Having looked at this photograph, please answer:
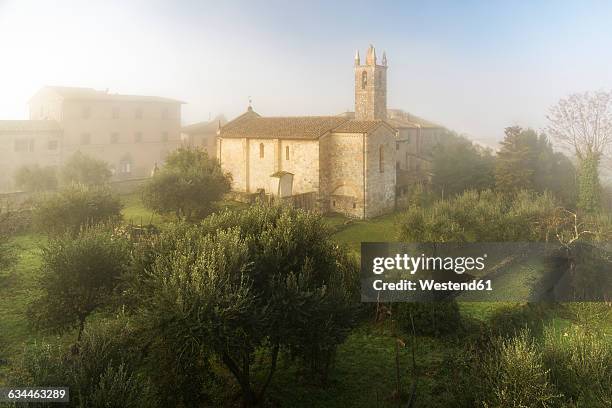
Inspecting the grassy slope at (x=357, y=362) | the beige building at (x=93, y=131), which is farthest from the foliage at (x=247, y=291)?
the beige building at (x=93, y=131)

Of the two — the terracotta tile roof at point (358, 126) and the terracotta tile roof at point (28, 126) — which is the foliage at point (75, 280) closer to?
the terracotta tile roof at point (358, 126)

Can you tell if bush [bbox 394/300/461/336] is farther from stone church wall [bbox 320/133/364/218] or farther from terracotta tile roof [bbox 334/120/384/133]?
terracotta tile roof [bbox 334/120/384/133]

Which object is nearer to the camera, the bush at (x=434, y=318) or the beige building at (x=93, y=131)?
the bush at (x=434, y=318)

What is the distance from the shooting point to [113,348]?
→ 10.5 m

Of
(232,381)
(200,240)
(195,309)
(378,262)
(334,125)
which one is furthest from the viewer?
(334,125)

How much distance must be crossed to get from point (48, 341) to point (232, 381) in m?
6.40

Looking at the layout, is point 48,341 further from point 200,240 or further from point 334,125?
point 334,125

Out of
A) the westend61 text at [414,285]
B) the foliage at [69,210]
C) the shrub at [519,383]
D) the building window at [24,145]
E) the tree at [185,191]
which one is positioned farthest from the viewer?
the building window at [24,145]

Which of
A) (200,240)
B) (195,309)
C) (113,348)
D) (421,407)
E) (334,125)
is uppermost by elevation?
(334,125)

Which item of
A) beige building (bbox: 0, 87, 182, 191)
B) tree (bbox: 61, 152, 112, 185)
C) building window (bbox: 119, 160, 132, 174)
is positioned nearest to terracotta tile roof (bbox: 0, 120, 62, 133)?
beige building (bbox: 0, 87, 182, 191)

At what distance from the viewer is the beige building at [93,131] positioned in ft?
160

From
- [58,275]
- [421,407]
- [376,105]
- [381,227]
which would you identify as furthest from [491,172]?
[58,275]

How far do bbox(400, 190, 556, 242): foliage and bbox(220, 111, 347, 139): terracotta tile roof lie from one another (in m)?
11.8

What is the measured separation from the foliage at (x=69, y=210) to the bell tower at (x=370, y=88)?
71.9 feet
